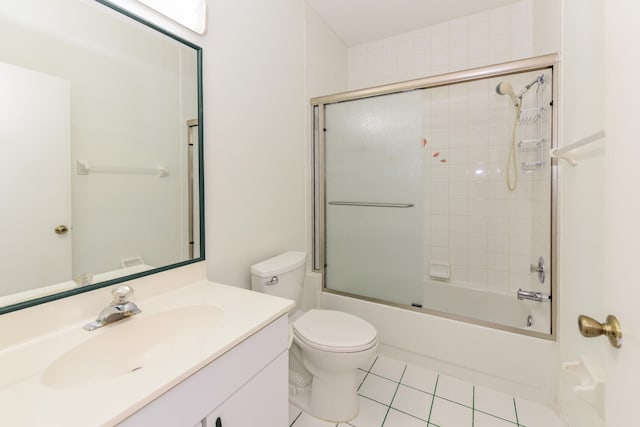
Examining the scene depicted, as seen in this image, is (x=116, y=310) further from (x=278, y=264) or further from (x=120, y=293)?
(x=278, y=264)

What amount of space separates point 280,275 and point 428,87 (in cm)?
139

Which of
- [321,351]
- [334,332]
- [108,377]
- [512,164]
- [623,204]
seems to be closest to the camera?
[623,204]

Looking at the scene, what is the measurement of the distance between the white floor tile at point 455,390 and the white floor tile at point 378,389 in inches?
10.0

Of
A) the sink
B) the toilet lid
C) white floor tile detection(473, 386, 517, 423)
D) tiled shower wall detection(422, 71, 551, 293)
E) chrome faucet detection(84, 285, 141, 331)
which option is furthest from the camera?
tiled shower wall detection(422, 71, 551, 293)

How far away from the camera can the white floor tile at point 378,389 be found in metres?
1.54

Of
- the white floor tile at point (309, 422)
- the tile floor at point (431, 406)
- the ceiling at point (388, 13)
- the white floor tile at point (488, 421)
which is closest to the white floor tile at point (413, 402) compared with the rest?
the tile floor at point (431, 406)

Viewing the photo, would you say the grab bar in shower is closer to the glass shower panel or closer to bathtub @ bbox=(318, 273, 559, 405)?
the glass shower panel

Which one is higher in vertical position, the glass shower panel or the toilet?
the glass shower panel

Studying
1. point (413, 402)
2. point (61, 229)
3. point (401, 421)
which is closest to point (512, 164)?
point (413, 402)

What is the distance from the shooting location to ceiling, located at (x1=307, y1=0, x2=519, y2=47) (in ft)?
6.80

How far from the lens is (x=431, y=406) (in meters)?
1.48

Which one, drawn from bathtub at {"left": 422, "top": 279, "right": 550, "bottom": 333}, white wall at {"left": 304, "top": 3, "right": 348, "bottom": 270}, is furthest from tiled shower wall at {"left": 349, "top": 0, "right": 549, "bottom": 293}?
white wall at {"left": 304, "top": 3, "right": 348, "bottom": 270}

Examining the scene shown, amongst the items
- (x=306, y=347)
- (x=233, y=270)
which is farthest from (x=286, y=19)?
(x=306, y=347)

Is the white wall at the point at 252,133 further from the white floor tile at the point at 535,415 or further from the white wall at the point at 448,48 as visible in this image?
the white floor tile at the point at 535,415
